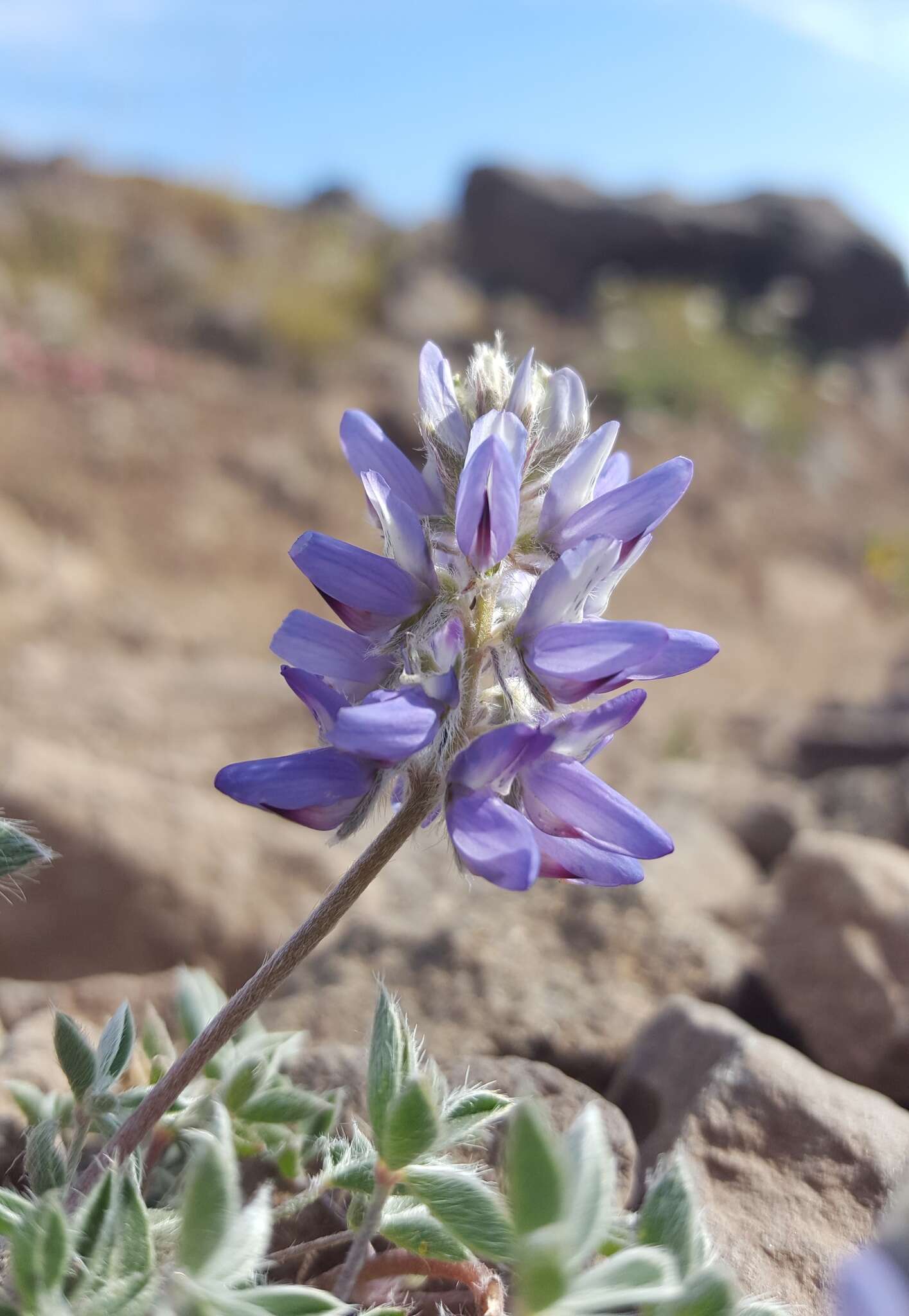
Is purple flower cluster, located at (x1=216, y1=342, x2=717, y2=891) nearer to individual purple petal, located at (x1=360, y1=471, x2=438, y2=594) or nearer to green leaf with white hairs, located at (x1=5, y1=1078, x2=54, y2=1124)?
individual purple petal, located at (x1=360, y1=471, x2=438, y2=594)

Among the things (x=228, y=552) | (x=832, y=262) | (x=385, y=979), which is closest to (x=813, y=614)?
(x=228, y=552)

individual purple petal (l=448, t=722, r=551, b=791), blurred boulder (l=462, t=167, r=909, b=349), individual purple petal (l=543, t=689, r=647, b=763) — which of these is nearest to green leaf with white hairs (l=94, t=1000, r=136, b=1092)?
individual purple petal (l=448, t=722, r=551, b=791)

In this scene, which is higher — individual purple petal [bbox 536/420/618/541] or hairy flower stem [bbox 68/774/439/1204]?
individual purple petal [bbox 536/420/618/541]

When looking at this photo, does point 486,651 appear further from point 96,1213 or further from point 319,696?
point 96,1213

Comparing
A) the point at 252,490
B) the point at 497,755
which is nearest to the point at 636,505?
the point at 497,755

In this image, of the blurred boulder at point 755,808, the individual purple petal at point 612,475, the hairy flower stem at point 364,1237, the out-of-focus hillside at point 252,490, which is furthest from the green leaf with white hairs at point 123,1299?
the blurred boulder at point 755,808

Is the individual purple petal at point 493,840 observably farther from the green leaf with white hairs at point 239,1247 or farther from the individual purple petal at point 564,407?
the individual purple petal at point 564,407

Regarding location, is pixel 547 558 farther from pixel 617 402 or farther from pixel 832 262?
pixel 832 262
